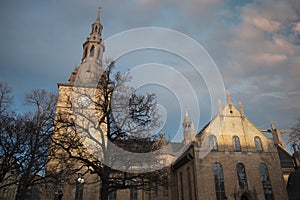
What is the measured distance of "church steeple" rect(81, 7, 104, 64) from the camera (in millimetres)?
39781

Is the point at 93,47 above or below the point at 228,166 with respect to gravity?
above

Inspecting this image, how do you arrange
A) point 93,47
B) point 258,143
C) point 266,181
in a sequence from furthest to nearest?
point 93,47
point 258,143
point 266,181

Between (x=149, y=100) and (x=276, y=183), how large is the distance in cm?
2172

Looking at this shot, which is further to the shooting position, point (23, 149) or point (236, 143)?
point (236, 143)

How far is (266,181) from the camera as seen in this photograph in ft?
96.2

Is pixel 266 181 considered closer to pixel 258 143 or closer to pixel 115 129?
pixel 258 143

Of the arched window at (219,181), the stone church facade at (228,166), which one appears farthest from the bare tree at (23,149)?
the arched window at (219,181)

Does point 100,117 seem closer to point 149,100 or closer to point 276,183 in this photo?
point 149,100

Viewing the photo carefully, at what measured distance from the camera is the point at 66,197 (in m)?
31.4

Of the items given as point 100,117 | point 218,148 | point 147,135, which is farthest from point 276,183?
point 100,117

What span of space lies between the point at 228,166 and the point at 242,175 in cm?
196

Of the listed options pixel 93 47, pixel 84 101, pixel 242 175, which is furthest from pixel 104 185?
pixel 93 47

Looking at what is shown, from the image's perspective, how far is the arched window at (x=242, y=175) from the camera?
28487mm

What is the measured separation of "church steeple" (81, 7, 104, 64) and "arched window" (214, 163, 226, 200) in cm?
2385
